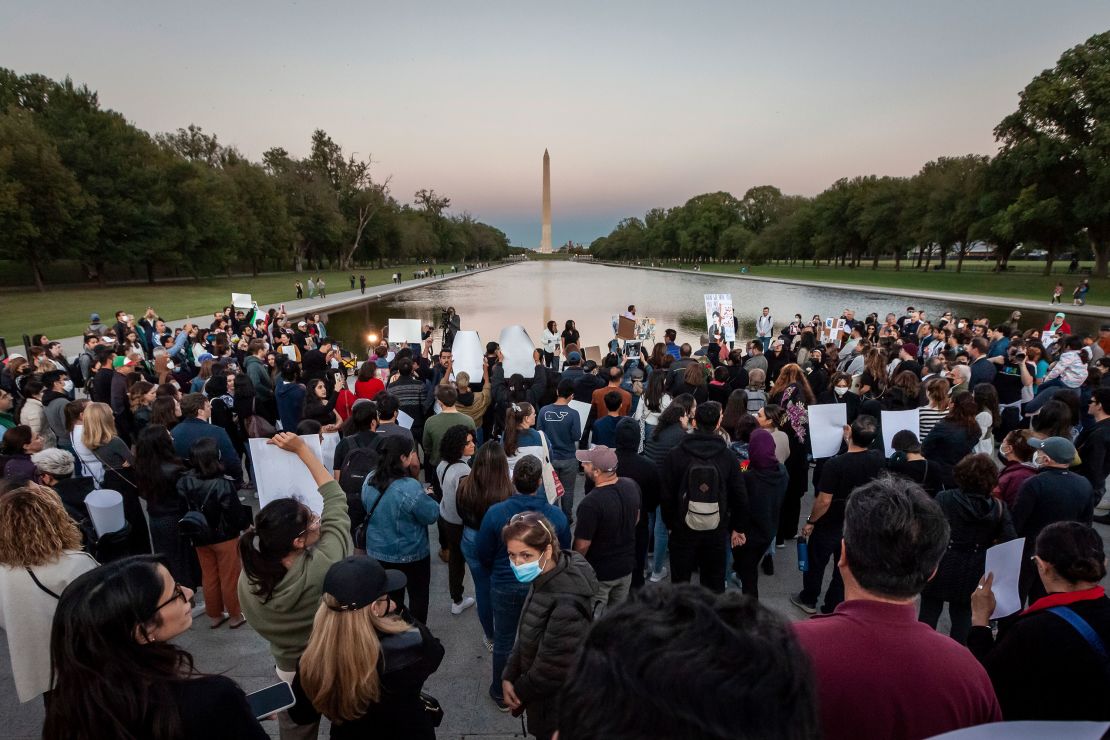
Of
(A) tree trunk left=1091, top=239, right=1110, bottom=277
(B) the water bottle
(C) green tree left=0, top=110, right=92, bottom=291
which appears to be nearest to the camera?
(B) the water bottle

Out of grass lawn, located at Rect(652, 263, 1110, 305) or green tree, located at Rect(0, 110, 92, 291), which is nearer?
green tree, located at Rect(0, 110, 92, 291)

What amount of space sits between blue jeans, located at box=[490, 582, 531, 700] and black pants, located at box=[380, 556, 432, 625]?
0.66 m

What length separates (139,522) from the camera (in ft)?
15.4

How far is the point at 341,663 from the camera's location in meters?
2.11

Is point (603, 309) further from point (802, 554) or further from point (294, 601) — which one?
point (294, 601)

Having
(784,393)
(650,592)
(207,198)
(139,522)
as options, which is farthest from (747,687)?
(207,198)

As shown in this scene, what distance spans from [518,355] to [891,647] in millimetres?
7600

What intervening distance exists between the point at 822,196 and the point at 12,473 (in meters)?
102

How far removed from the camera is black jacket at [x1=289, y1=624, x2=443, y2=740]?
7.30ft

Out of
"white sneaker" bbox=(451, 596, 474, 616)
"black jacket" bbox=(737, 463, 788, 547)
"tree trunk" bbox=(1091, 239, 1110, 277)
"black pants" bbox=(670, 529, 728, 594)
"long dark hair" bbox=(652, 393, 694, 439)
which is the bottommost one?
"white sneaker" bbox=(451, 596, 474, 616)

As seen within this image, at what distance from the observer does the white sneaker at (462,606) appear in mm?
5055

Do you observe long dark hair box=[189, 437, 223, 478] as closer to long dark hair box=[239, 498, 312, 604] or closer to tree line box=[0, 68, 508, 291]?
long dark hair box=[239, 498, 312, 604]

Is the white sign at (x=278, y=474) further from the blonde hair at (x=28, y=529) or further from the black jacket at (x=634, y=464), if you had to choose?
the black jacket at (x=634, y=464)

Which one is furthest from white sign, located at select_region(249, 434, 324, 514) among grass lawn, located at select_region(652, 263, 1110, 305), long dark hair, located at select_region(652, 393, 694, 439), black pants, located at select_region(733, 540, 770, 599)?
grass lawn, located at select_region(652, 263, 1110, 305)
